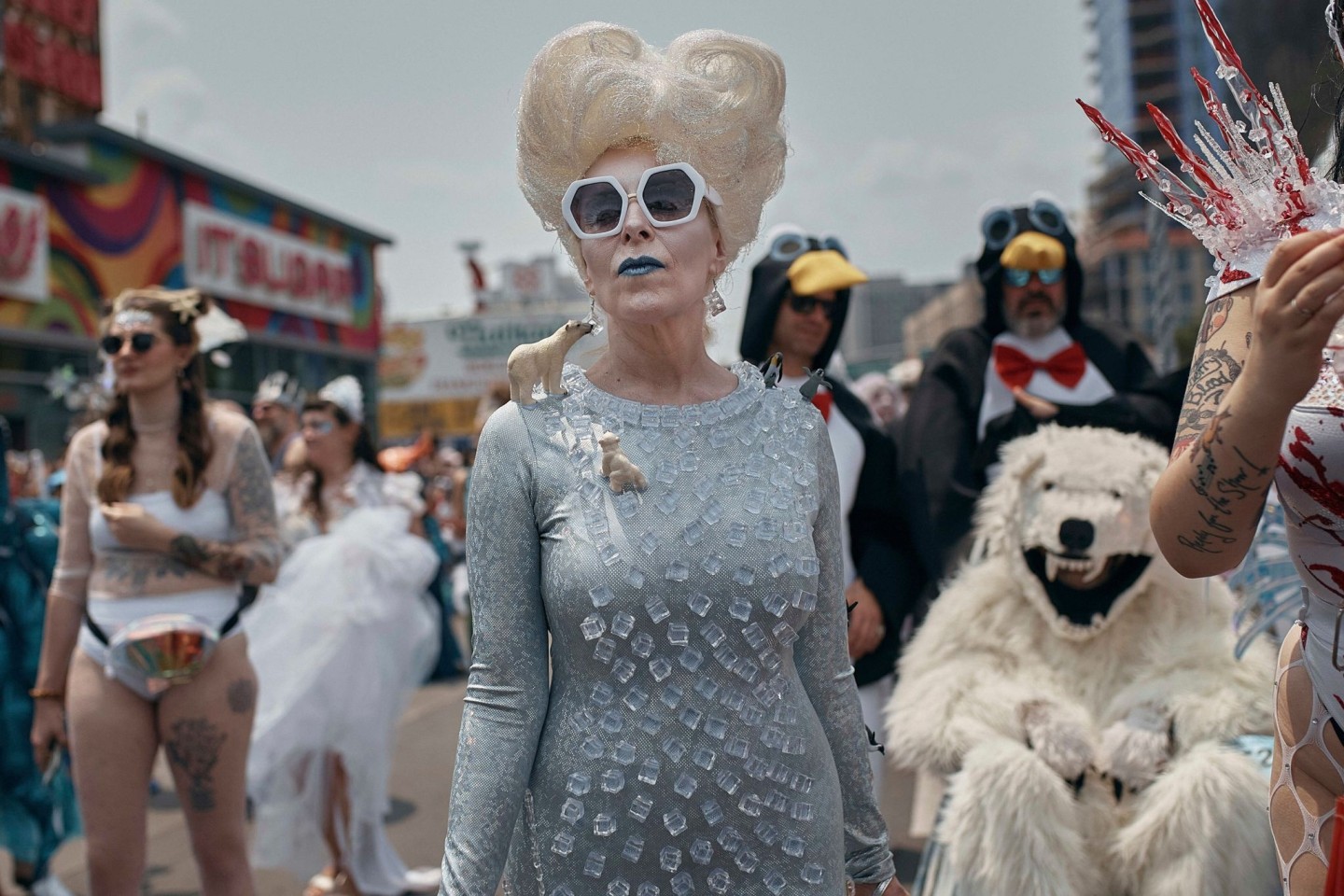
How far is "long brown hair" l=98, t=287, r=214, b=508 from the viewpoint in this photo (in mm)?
3916

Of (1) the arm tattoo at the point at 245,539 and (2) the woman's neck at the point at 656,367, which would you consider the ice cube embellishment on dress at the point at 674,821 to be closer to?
(2) the woman's neck at the point at 656,367

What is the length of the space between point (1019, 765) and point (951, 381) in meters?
1.73

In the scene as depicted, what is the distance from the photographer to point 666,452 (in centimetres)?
199

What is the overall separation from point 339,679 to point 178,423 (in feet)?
5.55

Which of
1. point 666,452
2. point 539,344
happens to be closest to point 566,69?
point 539,344

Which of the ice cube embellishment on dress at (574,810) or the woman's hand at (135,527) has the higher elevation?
the woman's hand at (135,527)

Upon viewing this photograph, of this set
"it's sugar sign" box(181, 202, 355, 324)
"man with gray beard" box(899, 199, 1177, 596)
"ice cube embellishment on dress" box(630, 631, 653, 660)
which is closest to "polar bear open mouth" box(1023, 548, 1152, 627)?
"man with gray beard" box(899, 199, 1177, 596)

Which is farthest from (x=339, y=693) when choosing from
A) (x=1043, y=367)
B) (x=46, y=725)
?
(x=1043, y=367)

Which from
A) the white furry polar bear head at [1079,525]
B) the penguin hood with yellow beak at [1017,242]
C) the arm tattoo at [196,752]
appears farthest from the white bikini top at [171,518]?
the penguin hood with yellow beak at [1017,242]

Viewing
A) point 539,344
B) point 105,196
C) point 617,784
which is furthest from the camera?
point 105,196

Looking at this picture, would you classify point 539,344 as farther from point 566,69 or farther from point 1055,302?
point 1055,302

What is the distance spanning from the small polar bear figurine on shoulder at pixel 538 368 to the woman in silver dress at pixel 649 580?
0.08 ft

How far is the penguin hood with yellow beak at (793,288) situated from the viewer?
4285 millimetres

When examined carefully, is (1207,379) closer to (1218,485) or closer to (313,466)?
(1218,485)
